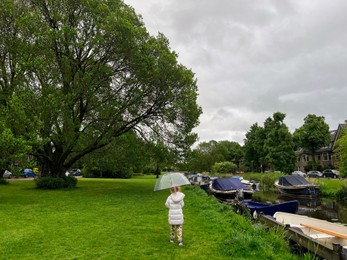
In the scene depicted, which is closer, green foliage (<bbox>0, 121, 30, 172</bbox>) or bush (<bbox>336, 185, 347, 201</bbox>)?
green foliage (<bbox>0, 121, 30, 172</bbox>)

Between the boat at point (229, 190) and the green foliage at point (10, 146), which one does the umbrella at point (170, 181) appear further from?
the boat at point (229, 190)

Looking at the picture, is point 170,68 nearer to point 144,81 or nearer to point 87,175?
point 144,81

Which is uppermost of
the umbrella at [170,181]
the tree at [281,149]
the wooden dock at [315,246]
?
the tree at [281,149]

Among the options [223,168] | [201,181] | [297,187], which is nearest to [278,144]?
[201,181]

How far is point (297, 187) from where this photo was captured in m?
34.8

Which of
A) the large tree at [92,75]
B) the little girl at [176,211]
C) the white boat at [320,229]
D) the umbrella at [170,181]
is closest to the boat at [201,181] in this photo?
the large tree at [92,75]

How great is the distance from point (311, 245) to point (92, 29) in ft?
77.1

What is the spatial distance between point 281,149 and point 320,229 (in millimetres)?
43658

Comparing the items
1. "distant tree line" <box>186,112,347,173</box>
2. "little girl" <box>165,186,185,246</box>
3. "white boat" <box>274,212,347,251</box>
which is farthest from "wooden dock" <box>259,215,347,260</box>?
"distant tree line" <box>186,112,347,173</box>

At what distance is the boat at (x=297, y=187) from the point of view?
33328 mm

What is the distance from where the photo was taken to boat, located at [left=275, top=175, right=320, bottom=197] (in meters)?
33.3

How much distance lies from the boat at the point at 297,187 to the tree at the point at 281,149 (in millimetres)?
15834

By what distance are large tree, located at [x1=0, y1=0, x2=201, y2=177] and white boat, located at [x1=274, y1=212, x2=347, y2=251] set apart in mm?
14847

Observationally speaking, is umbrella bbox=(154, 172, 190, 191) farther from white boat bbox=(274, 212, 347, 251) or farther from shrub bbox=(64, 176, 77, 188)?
shrub bbox=(64, 176, 77, 188)
